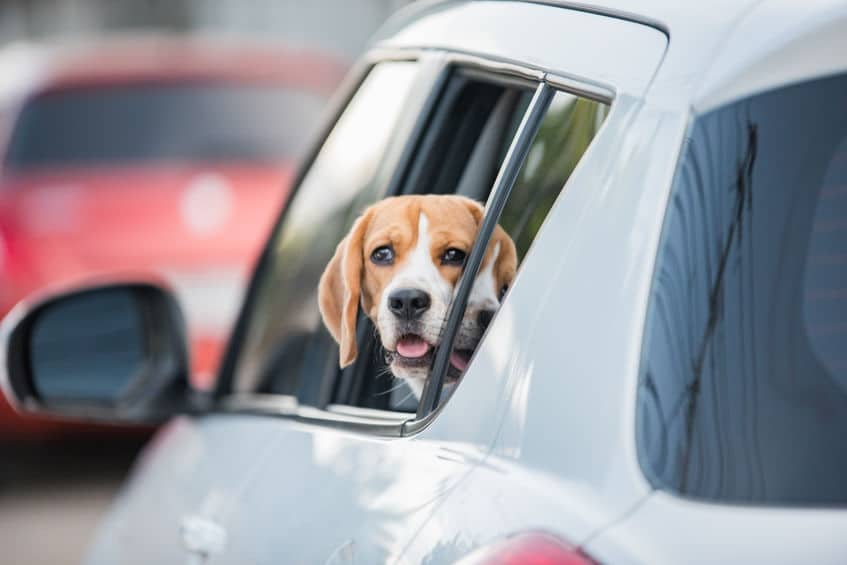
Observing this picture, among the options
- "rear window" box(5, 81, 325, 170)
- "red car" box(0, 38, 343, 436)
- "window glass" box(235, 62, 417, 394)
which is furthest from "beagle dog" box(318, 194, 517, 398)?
"rear window" box(5, 81, 325, 170)

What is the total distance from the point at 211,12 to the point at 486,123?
91.8 ft

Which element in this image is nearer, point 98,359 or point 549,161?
point 549,161

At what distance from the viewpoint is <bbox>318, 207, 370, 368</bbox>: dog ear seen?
2.25 meters

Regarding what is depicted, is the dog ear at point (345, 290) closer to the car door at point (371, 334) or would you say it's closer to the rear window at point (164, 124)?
the car door at point (371, 334)

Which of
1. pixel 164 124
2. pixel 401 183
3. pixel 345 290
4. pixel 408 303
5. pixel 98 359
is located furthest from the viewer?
pixel 164 124

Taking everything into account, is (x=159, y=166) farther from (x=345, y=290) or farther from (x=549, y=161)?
(x=549, y=161)

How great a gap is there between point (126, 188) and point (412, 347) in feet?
21.8

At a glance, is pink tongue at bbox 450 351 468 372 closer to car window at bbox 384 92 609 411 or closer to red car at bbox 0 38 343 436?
car window at bbox 384 92 609 411

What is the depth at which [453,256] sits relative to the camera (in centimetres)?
211

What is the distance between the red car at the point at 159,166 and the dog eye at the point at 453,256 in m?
5.68

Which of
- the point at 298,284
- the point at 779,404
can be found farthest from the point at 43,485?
the point at 779,404

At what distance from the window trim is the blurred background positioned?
3658 millimetres

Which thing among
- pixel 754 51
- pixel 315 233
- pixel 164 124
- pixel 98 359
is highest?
pixel 754 51

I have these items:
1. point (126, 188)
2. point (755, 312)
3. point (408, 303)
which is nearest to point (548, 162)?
point (408, 303)
